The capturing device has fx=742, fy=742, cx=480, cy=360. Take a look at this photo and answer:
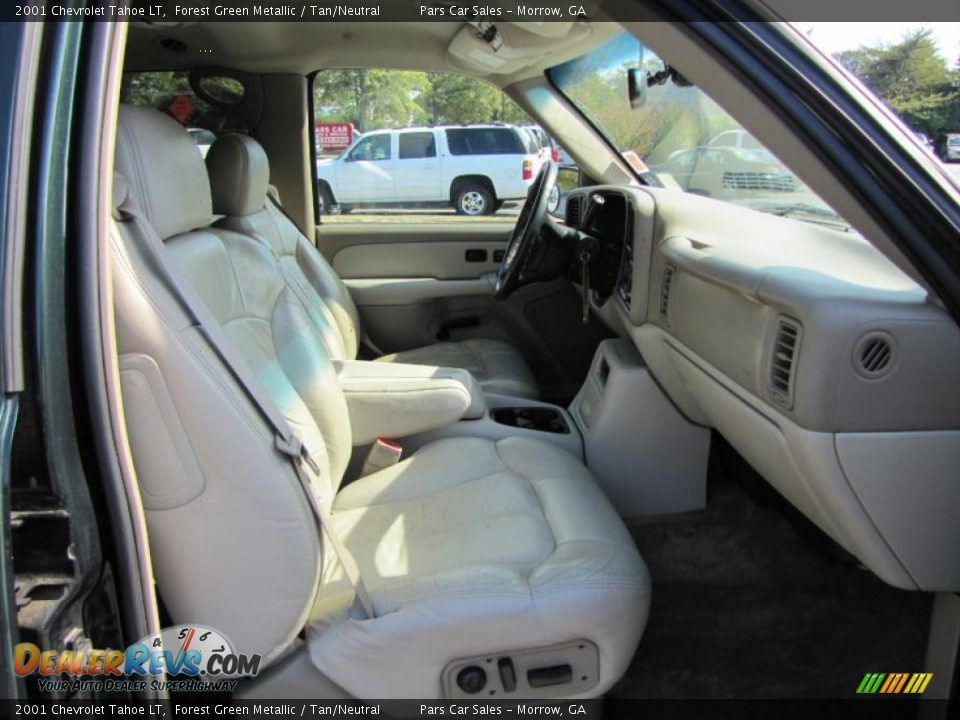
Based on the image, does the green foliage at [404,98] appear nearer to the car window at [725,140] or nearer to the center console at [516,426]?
the car window at [725,140]

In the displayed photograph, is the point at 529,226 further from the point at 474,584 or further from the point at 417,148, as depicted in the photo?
the point at 417,148

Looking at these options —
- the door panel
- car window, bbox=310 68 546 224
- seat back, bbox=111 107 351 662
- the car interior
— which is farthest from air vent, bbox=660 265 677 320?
the door panel

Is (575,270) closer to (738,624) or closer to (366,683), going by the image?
(738,624)

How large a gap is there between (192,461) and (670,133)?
5.60 ft

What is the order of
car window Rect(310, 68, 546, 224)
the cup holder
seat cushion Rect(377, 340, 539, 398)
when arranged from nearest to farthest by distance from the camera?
the cup holder
seat cushion Rect(377, 340, 539, 398)
car window Rect(310, 68, 546, 224)

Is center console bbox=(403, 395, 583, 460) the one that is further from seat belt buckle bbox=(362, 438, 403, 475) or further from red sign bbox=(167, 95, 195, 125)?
red sign bbox=(167, 95, 195, 125)

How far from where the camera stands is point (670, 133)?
2.19 m

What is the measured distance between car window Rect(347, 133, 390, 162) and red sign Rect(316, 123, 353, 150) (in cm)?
17

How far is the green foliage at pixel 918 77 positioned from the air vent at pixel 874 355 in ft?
1.04

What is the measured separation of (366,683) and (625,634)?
42cm

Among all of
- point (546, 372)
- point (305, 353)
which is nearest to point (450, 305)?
point (546, 372)

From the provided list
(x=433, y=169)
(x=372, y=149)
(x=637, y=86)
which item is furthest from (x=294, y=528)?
(x=433, y=169)

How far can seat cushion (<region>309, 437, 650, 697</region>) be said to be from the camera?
1.16 meters

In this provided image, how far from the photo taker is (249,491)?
1.08m
